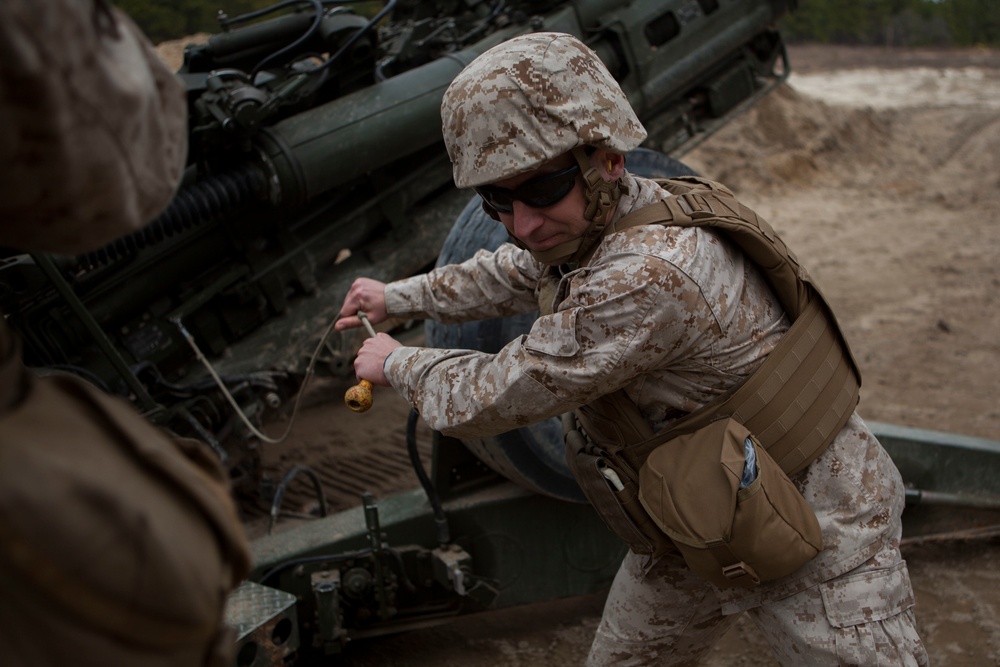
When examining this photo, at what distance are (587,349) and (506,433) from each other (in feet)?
3.64

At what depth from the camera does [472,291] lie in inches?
112

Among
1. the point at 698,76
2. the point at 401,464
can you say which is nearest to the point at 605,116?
the point at 401,464

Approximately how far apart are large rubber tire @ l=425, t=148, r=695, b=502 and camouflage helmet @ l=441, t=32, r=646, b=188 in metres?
1.09

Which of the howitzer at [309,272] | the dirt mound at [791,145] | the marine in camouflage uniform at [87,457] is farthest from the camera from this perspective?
the dirt mound at [791,145]

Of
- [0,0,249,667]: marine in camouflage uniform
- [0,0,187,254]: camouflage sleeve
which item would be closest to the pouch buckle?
[0,0,249,667]: marine in camouflage uniform

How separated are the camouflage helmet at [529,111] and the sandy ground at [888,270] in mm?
2048

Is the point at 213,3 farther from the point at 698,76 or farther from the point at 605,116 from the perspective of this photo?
the point at 605,116

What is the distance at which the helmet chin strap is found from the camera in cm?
225

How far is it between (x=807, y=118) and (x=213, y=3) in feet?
25.2

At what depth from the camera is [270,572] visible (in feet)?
10.9

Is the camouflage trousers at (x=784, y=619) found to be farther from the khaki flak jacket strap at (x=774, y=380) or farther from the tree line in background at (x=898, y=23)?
the tree line in background at (x=898, y=23)

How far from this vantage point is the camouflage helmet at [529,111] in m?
2.18

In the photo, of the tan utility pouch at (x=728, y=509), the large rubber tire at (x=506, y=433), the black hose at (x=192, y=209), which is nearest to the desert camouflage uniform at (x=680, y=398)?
the tan utility pouch at (x=728, y=509)

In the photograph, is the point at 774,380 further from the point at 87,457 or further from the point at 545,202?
the point at 87,457
